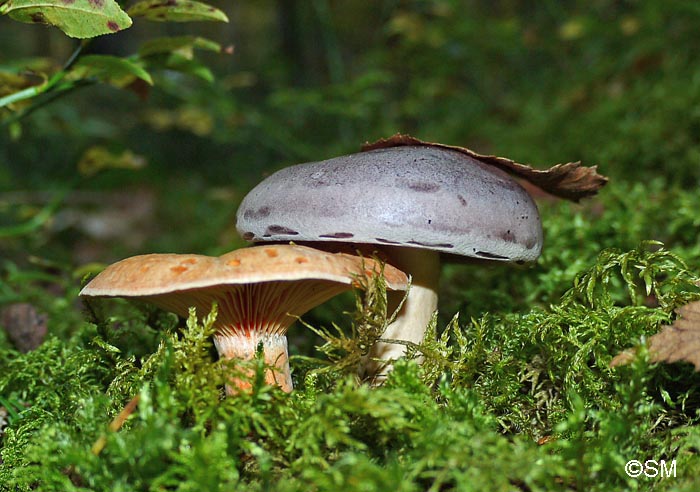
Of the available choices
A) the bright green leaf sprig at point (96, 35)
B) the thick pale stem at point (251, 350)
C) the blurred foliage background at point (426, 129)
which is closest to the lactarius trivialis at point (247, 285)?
the thick pale stem at point (251, 350)

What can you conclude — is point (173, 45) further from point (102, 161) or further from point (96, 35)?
point (102, 161)

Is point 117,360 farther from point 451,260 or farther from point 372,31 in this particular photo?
point 372,31

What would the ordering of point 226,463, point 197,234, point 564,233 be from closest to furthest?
point 226,463 < point 564,233 < point 197,234

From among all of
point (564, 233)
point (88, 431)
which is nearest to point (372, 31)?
point (564, 233)

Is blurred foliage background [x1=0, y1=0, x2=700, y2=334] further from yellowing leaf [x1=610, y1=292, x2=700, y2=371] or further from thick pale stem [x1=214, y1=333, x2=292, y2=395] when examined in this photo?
yellowing leaf [x1=610, y1=292, x2=700, y2=371]

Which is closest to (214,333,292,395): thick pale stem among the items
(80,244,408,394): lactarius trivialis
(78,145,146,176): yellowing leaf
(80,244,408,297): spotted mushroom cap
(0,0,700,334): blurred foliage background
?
(80,244,408,394): lactarius trivialis

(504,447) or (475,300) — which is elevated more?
(504,447)

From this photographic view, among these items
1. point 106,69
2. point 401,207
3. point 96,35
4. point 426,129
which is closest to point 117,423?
point 401,207
